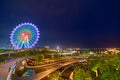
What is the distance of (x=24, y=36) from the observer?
91.5 m

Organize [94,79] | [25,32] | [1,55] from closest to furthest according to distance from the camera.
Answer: [94,79] < [1,55] < [25,32]

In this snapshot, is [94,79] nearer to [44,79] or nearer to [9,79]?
[44,79]

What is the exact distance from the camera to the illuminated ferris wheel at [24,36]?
301 feet

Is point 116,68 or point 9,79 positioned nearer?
point 9,79

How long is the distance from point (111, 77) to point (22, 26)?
2275 inches

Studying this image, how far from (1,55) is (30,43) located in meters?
22.9

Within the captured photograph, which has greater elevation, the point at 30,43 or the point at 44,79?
the point at 30,43

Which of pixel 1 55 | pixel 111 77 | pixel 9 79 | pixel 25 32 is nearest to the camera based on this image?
pixel 9 79

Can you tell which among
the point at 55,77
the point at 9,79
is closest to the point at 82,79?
the point at 55,77

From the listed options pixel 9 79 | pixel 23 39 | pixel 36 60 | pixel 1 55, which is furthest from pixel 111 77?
pixel 23 39

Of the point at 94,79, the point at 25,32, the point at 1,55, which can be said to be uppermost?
the point at 25,32

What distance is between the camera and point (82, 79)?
4203cm

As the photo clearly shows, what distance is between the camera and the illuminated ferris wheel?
91.9m

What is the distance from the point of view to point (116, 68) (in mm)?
49062
